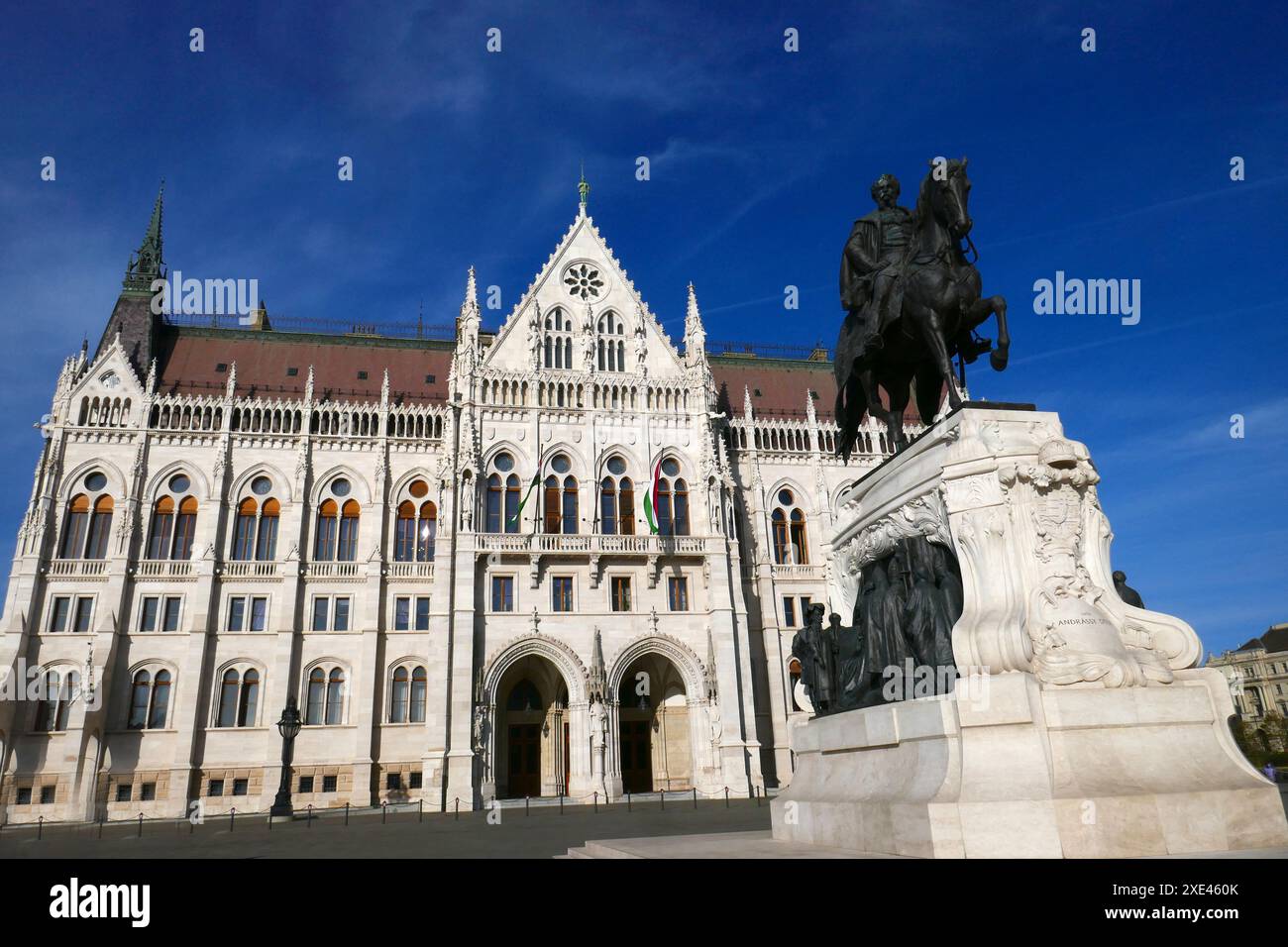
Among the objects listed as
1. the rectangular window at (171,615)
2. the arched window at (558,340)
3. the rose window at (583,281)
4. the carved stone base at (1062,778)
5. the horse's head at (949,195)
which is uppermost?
the rose window at (583,281)

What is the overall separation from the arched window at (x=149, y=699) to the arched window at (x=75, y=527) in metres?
6.06

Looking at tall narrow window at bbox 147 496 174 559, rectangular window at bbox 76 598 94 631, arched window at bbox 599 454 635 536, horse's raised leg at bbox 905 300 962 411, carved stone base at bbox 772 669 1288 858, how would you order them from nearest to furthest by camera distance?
carved stone base at bbox 772 669 1288 858
horse's raised leg at bbox 905 300 962 411
rectangular window at bbox 76 598 94 631
tall narrow window at bbox 147 496 174 559
arched window at bbox 599 454 635 536

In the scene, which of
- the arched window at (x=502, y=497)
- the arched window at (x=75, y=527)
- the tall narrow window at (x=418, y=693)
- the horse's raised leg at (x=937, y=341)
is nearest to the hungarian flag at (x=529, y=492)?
the arched window at (x=502, y=497)

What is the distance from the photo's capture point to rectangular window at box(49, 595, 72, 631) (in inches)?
1322

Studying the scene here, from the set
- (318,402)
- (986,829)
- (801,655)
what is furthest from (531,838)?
(318,402)

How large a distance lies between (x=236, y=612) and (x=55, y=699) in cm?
687

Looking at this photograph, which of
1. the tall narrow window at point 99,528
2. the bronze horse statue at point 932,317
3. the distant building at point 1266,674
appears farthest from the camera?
the distant building at point 1266,674

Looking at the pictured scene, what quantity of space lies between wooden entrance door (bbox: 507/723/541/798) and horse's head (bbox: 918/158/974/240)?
31108 millimetres

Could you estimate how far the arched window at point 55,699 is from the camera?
31.9 m

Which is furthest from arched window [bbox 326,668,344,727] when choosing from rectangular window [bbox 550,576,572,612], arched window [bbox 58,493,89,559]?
arched window [bbox 58,493,89,559]

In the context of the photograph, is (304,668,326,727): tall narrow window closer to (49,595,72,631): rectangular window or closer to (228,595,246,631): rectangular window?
(228,595,246,631): rectangular window

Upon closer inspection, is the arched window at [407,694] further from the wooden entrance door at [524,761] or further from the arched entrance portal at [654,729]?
the arched entrance portal at [654,729]

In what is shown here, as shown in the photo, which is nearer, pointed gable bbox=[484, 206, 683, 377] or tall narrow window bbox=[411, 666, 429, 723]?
tall narrow window bbox=[411, 666, 429, 723]
